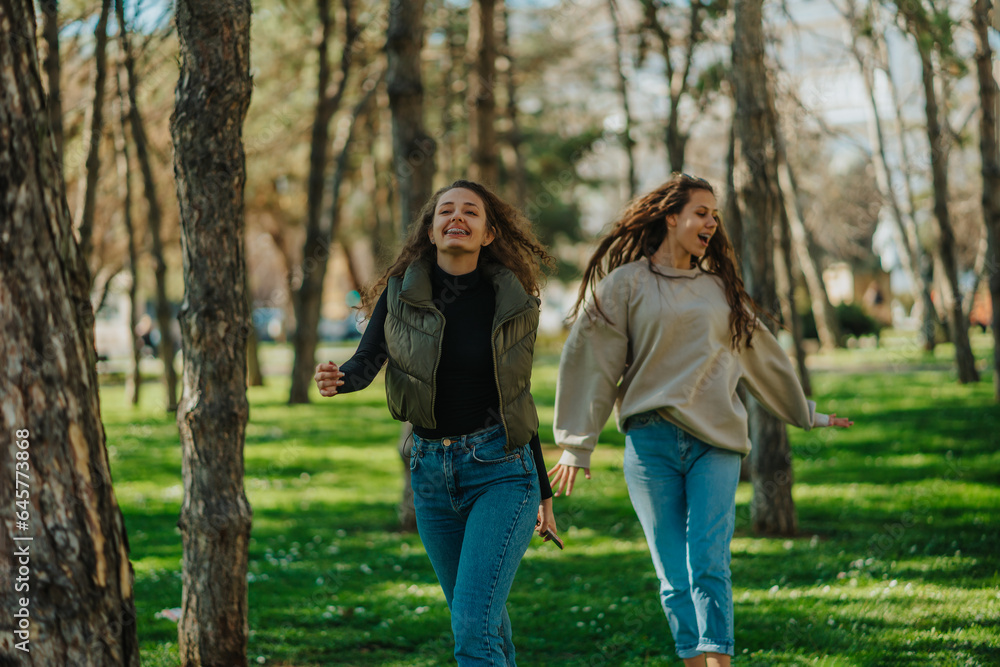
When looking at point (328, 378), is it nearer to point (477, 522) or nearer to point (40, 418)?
point (477, 522)

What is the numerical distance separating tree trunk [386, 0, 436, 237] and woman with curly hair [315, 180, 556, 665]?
13.2 ft

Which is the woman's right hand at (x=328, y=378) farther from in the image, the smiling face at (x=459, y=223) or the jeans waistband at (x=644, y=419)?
the jeans waistband at (x=644, y=419)

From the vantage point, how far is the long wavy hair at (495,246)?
372 cm

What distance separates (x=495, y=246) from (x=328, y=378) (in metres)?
0.86

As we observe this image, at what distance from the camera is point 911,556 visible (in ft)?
21.1

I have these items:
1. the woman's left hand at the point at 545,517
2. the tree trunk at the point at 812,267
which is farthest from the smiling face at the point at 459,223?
the tree trunk at the point at 812,267

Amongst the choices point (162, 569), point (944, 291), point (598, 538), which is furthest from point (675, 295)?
point (944, 291)

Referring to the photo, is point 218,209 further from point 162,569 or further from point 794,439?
point 794,439

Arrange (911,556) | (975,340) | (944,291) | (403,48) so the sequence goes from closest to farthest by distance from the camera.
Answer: (911,556) < (403,48) < (944,291) < (975,340)

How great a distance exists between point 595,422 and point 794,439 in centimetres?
866

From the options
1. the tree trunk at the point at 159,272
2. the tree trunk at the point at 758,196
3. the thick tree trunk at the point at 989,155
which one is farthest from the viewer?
the tree trunk at the point at 159,272

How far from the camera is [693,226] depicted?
426 cm

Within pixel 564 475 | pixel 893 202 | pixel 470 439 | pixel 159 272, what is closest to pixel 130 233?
pixel 159 272

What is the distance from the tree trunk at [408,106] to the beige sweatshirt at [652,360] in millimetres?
3590
